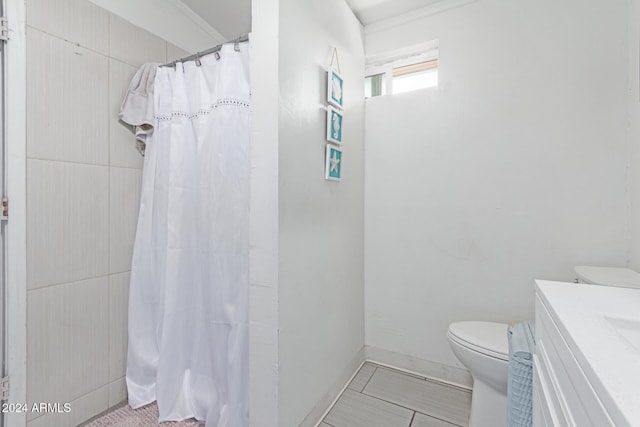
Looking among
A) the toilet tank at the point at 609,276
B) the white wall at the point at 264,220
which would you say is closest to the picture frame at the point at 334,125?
the white wall at the point at 264,220

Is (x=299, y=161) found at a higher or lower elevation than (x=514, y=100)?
lower

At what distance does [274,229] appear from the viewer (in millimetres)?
1123

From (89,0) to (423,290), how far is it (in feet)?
8.06

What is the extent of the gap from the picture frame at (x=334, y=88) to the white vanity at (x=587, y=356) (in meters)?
1.22

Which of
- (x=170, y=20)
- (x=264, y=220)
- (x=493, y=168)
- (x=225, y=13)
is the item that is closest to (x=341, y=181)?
(x=264, y=220)

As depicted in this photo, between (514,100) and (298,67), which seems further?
(514,100)

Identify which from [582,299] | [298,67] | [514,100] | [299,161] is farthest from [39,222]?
[514,100]

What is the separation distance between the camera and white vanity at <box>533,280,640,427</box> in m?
0.38

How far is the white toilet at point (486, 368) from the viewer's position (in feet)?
3.89

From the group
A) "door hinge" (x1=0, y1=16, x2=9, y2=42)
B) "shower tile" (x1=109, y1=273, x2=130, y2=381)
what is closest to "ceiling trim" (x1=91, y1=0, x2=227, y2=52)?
"door hinge" (x1=0, y1=16, x2=9, y2=42)

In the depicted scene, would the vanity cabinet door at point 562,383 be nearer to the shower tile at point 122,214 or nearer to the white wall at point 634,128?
the white wall at point 634,128

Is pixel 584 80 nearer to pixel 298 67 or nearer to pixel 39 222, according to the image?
pixel 298 67

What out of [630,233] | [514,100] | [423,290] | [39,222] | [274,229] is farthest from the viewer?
[423,290]

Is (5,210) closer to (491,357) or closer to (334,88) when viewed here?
(334,88)
